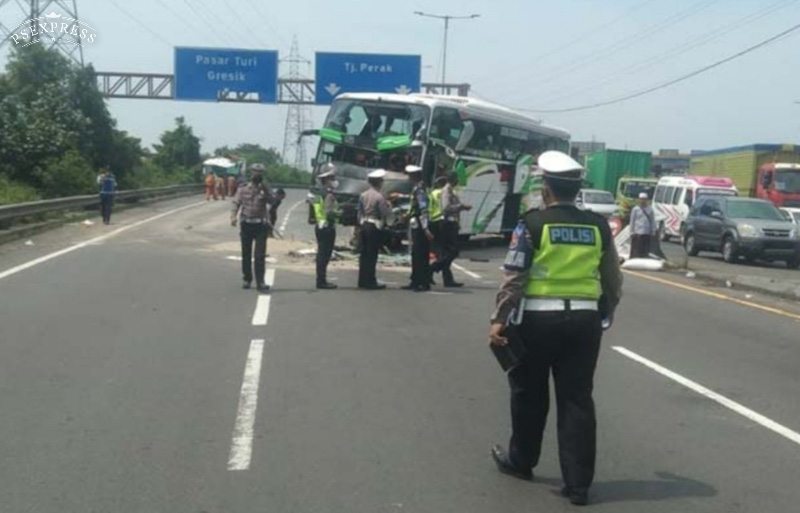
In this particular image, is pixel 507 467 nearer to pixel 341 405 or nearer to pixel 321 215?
pixel 341 405

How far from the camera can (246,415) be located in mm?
8055

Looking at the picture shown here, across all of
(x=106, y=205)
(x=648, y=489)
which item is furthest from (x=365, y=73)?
(x=648, y=489)

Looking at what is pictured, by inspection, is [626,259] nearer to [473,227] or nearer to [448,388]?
[473,227]

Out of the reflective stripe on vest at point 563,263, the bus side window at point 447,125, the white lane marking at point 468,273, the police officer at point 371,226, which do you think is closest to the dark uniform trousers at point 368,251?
the police officer at point 371,226

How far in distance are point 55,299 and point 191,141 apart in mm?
69251

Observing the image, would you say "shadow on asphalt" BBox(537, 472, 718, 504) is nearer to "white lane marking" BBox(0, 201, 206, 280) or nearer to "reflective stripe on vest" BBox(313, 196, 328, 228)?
"reflective stripe on vest" BBox(313, 196, 328, 228)

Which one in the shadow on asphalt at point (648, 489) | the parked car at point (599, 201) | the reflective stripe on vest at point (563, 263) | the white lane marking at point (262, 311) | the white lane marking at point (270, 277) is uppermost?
the reflective stripe on vest at point (563, 263)

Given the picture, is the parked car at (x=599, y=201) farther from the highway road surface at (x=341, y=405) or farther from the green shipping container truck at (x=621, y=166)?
the highway road surface at (x=341, y=405)

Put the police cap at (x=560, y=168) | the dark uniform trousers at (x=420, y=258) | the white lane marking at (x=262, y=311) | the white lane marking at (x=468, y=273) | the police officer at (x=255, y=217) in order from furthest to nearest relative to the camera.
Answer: the white lane marking at (x=468, y=273), the dark uniform trousers at (x=420, y=258), the police officer at (x=255, y=217), the white lane marking at (x=262, y=311), the police cap at (x=560, y=168)

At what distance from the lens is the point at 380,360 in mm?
10406

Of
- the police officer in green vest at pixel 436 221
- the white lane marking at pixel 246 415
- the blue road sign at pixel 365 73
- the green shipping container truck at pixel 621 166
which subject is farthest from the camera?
the green shipping container truck at pixel 621 166

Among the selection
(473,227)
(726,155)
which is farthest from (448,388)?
(726,155)

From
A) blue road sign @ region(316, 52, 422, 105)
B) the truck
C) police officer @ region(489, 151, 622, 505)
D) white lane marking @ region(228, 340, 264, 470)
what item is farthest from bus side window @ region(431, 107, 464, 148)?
blue road sign @ region(316, 52, 422, 105)

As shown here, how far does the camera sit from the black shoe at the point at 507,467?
6551 millimetres
